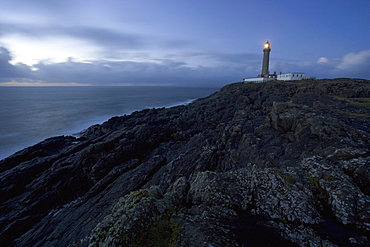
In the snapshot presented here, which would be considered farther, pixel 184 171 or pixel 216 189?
pixel 184 171

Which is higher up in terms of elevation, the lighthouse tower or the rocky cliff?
the lighthouse tower

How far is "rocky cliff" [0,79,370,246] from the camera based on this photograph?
7297mm

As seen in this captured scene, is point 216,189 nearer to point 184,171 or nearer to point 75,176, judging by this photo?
point 184,171

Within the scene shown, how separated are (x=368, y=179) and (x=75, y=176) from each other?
90.1 feet

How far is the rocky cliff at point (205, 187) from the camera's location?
730 cm

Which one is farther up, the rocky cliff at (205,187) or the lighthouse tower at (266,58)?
the lighthouse tower at (266,58)

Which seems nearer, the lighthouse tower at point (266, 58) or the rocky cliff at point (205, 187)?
the rocky cliff at point (205, 187)

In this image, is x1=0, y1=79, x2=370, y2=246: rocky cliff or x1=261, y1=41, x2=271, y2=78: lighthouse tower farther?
x1=261, y1=41, x2=271, y2=78: lighthouse tower

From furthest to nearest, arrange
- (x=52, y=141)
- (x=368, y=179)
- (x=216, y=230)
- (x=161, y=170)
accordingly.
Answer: (x=52, y=141) < (x=161, y=170) < (x=368, y=179) < (x=216, y=230)

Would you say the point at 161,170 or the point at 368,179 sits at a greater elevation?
the point at 368,179

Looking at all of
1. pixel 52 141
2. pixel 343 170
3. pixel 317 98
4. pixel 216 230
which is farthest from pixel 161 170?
pixel 317 98

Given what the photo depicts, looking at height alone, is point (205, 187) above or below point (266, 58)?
below

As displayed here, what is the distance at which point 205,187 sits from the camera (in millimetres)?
9383

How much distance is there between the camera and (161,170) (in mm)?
19922
